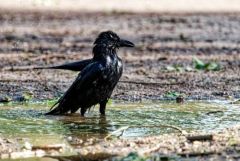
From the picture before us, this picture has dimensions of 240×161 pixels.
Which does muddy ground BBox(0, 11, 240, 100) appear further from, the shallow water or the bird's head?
the bird's head

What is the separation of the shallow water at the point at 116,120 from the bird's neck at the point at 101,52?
57cm

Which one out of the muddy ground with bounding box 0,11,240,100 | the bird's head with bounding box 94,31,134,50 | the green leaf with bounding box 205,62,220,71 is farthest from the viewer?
the green leaf with bounding box 205,62,220,71

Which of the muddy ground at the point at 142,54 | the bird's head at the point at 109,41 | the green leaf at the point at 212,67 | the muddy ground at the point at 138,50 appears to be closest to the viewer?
the bird's head at the point at 109,41

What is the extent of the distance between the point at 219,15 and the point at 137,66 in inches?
342

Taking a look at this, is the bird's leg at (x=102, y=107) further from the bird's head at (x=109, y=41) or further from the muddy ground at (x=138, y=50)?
the muddy ground at (x=138, y=50)

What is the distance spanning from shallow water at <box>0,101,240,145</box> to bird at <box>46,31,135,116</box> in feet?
0.38

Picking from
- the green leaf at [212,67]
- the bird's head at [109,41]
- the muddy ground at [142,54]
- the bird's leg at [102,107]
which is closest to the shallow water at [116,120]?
the bird's leg at [102,107]

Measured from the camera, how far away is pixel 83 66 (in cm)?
891

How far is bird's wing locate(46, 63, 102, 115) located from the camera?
339 inches

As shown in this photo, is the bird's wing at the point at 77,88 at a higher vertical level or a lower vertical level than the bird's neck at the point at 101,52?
lower

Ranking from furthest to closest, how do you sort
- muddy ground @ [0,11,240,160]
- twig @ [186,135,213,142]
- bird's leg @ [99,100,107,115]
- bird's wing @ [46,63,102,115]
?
muddy ground @ [0,11,240,160], bird's leg @ [99,100,107,115], bird's wing @ [46,63,102,115], twig @ [186,135,213,142]

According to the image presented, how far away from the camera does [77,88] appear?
8766 mm

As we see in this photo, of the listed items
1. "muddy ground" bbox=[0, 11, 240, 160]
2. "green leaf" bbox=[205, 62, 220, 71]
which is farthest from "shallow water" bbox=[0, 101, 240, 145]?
"green leaf" bbox=[205, 62, 220, 71]

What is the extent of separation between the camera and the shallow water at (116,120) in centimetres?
769
